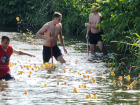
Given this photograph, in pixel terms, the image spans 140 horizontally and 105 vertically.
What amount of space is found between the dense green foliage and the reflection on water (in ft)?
3.38

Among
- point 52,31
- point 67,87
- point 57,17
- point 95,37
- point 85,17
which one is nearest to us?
point 67,87

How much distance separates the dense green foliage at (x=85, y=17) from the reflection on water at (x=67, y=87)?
3.38 ft

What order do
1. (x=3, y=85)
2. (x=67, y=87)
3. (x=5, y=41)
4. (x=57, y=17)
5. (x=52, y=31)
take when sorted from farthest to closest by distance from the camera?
(x=52, y=31) < (x=57, y=17) < (x=3, y=85) < (x=67, y=87) < (x=5, y=41)

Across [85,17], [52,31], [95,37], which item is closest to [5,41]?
[52,31]

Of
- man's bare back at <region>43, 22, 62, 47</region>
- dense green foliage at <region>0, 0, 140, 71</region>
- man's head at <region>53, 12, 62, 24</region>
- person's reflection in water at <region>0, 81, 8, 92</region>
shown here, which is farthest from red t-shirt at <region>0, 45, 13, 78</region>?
man's bare back at <region>43, 22, 62, 47</region>

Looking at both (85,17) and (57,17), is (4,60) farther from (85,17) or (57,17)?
(85,17)

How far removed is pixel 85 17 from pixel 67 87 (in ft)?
43.1

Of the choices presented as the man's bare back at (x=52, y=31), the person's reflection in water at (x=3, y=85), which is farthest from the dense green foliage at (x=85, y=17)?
the person's reflection in water at (x=3, y=85)

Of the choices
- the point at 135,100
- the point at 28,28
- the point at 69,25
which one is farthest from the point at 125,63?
the point at 28,28

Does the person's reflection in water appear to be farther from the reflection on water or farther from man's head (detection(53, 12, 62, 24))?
man's head (detection(53, 12, 62, 24))

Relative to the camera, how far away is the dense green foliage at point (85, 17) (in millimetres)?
14039

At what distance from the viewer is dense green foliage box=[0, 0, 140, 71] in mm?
14039

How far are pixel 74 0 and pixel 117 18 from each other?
12.0 meters

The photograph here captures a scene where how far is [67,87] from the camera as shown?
1141 centimetres
